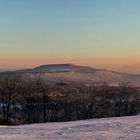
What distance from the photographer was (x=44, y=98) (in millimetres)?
85250

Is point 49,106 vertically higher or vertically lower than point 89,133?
lower

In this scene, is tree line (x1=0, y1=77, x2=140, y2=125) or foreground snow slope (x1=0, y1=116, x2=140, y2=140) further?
tree line (x1=0, y1=77, x2=140, y2=125)

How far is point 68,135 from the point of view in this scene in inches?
836

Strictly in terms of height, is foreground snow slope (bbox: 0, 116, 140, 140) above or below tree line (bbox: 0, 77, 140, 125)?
above

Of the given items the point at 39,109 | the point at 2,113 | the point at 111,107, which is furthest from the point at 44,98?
the point at 111,107

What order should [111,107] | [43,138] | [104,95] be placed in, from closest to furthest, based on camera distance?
[43,138]
[111,107]
[104,95]

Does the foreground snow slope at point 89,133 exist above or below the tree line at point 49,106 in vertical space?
above

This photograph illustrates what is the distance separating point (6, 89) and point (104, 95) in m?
27.1

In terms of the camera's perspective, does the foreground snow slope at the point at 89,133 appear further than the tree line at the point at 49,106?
No

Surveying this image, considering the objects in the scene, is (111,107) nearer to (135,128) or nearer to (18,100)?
(18,100)

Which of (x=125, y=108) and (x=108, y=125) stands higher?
(x=108, y=125)

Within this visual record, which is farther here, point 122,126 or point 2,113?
point 2,113

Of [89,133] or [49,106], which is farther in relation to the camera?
[49,106]

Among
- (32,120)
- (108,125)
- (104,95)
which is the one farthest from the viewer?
(104,95)
